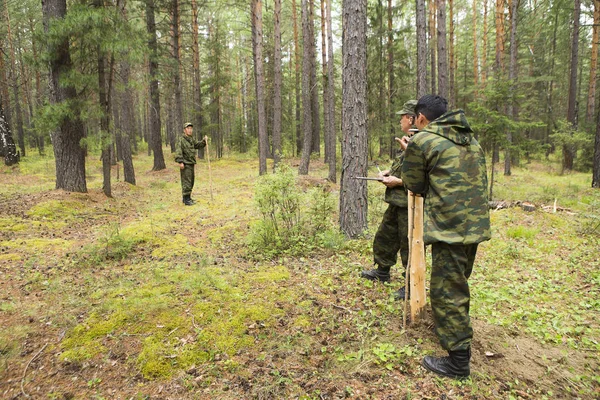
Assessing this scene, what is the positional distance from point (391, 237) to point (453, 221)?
56.2 inches

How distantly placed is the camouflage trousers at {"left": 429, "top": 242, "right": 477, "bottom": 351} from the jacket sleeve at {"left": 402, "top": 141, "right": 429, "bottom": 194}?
1.75 ft

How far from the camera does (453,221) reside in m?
2.73

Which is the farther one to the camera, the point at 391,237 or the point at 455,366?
the point at 391,237

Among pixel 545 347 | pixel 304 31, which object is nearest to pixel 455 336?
pixel 545 347

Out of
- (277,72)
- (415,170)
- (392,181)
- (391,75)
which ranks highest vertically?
(391,75)

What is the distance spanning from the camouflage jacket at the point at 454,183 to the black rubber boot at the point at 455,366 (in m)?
0.96

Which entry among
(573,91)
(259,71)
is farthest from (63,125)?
(573,91)

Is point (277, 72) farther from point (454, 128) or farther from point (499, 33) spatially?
point (499, 33)

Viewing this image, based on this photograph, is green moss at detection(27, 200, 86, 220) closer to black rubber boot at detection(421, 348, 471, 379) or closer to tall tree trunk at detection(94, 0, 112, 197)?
tall tree trunk at detection(94, 0, 112, 197)

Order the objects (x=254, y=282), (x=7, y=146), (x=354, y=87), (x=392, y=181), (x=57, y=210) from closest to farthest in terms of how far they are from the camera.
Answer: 1. (x=392, y=181)
2. (x=254, y=282)
3. (x=354, y=87)
4. (x=57, y=210)
5. (x=7, y=146)

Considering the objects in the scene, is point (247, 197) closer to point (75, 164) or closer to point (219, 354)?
point (75, 164)

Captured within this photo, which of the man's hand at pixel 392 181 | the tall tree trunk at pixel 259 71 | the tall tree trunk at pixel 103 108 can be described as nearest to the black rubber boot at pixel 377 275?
the man's hand at pixel 392 181

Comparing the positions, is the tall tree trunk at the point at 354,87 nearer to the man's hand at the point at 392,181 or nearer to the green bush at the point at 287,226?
the green bush at the point at 287,226

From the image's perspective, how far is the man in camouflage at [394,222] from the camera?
3801 mm
